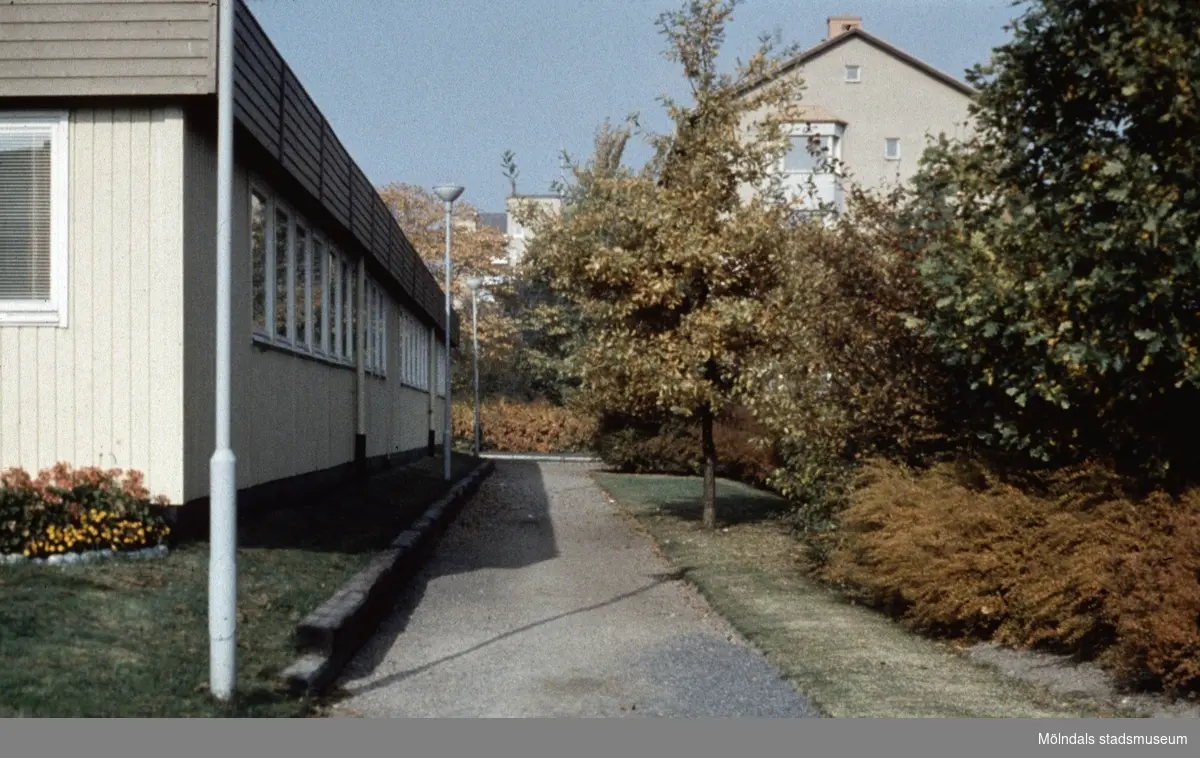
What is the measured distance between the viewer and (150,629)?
8109 millimetres

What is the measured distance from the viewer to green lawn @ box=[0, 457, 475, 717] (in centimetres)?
662

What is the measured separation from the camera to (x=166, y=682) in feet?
22.9

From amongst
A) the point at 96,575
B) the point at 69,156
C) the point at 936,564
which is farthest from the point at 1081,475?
the point at 69,156

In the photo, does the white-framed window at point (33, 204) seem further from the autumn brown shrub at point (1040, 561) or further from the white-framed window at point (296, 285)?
the autumn brown shrub at point (1040, 561)

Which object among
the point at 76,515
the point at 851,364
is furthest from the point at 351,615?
the point at 851,364

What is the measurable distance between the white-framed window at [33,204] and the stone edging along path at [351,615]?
134 inches

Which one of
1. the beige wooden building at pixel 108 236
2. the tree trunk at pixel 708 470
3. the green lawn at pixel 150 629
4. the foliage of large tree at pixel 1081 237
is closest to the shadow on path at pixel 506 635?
the green lawn at pixel 150 629

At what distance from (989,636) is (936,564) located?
2.25 ft

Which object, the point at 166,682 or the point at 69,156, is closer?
the point at 166,682

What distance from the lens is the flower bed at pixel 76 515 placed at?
1002cm

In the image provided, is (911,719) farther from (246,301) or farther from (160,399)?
(246,301)

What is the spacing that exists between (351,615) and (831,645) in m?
3.13

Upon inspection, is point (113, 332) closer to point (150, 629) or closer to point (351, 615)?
point (351, 615)

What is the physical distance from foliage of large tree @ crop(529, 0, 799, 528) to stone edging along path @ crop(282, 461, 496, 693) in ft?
12.0
